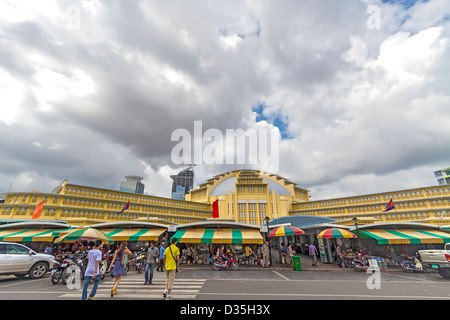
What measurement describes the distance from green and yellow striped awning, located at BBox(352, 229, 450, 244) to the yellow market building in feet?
76.0

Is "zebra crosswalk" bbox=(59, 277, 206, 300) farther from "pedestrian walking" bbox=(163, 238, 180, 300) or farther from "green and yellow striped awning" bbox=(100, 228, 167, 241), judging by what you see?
"green and yellow striped awning" bbox=(100, 228, 167, 241)

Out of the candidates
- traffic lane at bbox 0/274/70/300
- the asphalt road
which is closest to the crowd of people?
the asphalt road

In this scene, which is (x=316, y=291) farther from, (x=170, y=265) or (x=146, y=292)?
(x=146, y=292)

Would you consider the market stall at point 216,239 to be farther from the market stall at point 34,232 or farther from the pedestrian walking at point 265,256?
the market stall at point 34,232

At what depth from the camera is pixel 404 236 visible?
1563cm

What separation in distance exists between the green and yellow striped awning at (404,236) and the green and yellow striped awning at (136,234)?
18.3 meters

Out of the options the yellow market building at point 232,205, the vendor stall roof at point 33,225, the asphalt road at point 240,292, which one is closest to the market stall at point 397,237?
the asphalt road at point 240,292

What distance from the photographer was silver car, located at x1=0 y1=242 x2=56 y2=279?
9.86m

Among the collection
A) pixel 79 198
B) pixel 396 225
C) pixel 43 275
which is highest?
pixel 79 198

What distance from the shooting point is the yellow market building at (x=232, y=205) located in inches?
1455

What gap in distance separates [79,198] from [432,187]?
82221mm

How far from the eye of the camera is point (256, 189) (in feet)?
190
